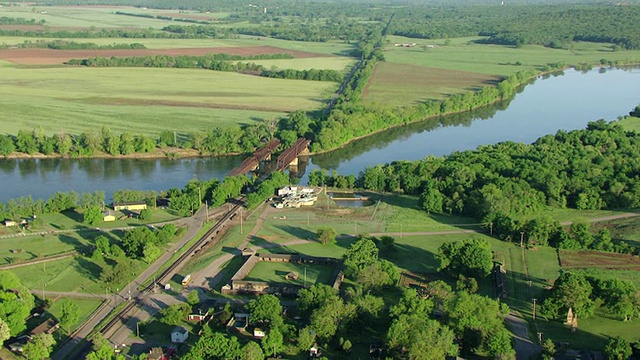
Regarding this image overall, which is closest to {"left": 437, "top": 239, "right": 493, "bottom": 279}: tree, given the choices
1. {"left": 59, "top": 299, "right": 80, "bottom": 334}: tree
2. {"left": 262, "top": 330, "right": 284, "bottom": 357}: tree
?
{"left": 262, "top": 330, "right": 284, "bottom": 357}: tree

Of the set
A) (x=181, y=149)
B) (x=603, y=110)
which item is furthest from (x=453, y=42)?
(x=181, y=149)

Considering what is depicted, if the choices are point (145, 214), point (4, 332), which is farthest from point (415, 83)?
point (4, 332)

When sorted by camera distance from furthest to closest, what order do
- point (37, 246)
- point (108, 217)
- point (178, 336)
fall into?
point (108, 217) → point (37, 246) → point (178, 336)

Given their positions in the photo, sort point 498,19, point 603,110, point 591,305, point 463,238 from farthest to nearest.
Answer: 1. point 498,19
2. point 603,110
3. point 463,238
4. point 591,305

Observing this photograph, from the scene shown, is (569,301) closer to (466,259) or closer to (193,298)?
(466,259)

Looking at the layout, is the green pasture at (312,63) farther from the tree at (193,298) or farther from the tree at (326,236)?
the tree at (193,298)

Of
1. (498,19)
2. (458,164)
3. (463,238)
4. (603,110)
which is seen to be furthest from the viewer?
(498,19)

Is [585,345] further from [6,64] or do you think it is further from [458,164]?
[6,64]
